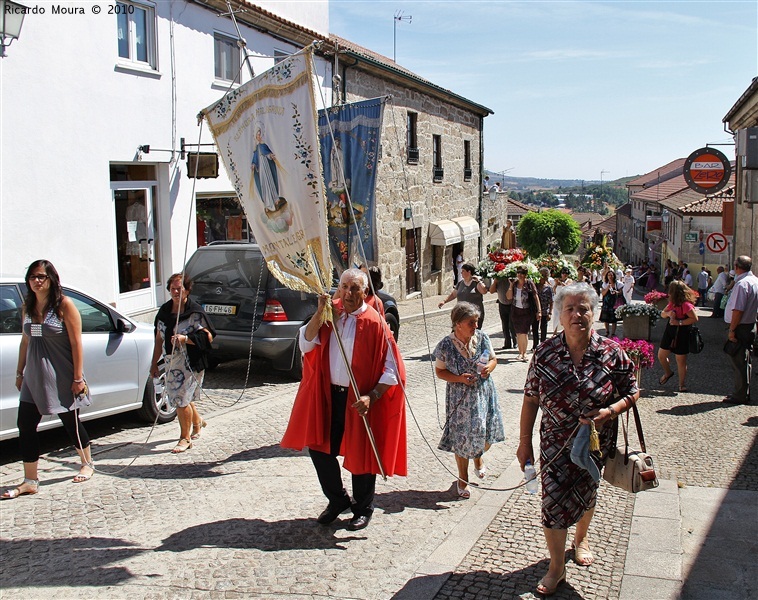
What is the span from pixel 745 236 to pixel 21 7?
17.9 m

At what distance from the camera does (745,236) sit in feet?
68.7

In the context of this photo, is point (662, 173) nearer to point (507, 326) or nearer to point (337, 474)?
point (507, 326)

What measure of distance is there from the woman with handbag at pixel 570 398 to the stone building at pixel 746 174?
28.6ft

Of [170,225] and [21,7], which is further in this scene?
[170,225]

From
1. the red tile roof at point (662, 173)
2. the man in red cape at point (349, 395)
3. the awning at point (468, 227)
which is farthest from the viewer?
the red tile roof at point (662, 173)

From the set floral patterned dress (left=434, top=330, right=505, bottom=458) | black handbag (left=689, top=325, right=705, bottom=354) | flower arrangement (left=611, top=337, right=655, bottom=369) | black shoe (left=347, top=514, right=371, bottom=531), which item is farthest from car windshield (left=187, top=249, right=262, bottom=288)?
black handbag (left=689, top=325, right=705, bottom=354)

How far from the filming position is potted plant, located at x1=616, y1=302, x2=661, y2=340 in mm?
13531

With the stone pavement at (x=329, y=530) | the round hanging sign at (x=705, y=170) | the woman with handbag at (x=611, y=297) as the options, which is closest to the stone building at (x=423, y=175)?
the woman with handbag at (x=611, y=297)

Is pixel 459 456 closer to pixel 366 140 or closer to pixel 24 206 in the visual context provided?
pixel 366 140

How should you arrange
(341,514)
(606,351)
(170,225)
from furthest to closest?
(170,225)
(341,514)
(606,351)

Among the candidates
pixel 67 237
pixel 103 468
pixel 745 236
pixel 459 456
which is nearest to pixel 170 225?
pixel 67 237

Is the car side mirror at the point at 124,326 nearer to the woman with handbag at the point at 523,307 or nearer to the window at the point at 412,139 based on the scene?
the woman with handbag at the point at 523,307

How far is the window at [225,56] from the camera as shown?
15.7 meters

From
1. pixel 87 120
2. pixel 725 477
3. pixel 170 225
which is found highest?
pixel 87 120
